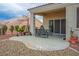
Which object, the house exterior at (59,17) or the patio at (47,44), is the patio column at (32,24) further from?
the patio at (47,44)

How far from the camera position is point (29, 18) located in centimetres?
1992

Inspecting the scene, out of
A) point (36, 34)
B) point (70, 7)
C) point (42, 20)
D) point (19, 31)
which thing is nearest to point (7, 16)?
point (19, 31)

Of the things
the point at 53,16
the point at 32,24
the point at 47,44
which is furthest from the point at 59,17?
the point at 47,44

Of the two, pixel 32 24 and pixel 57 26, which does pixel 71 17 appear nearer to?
pixel 57 26

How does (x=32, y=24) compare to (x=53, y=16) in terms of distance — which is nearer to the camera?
(x=32, y=24)

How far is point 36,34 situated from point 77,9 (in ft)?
23.7

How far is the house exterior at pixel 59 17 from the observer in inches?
507

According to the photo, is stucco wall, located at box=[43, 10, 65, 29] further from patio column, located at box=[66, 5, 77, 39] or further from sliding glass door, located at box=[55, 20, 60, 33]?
patio column, located at box=[66, 5, 77, 39]

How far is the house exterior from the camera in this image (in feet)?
42.3

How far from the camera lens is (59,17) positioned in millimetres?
19094

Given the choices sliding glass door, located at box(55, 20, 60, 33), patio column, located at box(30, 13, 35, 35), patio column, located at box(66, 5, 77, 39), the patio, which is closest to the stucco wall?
sliding glass door, located at box(55, 20, 60, 33)

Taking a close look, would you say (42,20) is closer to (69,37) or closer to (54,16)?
(54,16)

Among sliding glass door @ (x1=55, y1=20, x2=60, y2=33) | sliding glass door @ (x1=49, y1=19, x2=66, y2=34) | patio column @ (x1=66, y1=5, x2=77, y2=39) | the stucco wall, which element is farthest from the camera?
sliding glass door @ (x1=55, y1=20, x2=60, y2=33)

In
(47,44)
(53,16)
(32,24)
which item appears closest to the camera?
(47,44)
